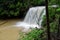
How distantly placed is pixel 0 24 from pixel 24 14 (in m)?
2.14

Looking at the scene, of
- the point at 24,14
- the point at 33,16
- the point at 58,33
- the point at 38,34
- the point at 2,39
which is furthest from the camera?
the point at 24,14

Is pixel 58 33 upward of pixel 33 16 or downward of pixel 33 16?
upward

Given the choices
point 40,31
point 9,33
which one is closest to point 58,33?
point 40,31

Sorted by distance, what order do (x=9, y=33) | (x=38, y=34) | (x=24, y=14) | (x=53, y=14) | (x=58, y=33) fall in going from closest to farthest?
(x=58, y=33) < (x=38, y=34) < (x=53, y=14) < (x=9, y=33) < (x=24, y=14)

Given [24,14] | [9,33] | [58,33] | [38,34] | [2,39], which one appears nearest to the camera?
[58,33]

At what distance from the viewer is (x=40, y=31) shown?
4.95 meters

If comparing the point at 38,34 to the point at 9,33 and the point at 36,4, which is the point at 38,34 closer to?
the point at 9,33

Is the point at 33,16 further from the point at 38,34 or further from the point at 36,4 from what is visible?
the point at 38,34

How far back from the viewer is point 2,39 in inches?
321

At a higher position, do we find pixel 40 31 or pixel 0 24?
pixel 40 31

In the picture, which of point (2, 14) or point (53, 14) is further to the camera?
point (2, 14)

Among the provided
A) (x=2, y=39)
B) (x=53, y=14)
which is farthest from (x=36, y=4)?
(x=53, y=14)

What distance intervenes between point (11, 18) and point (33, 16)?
2586mm

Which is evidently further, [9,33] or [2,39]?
[9,33]
